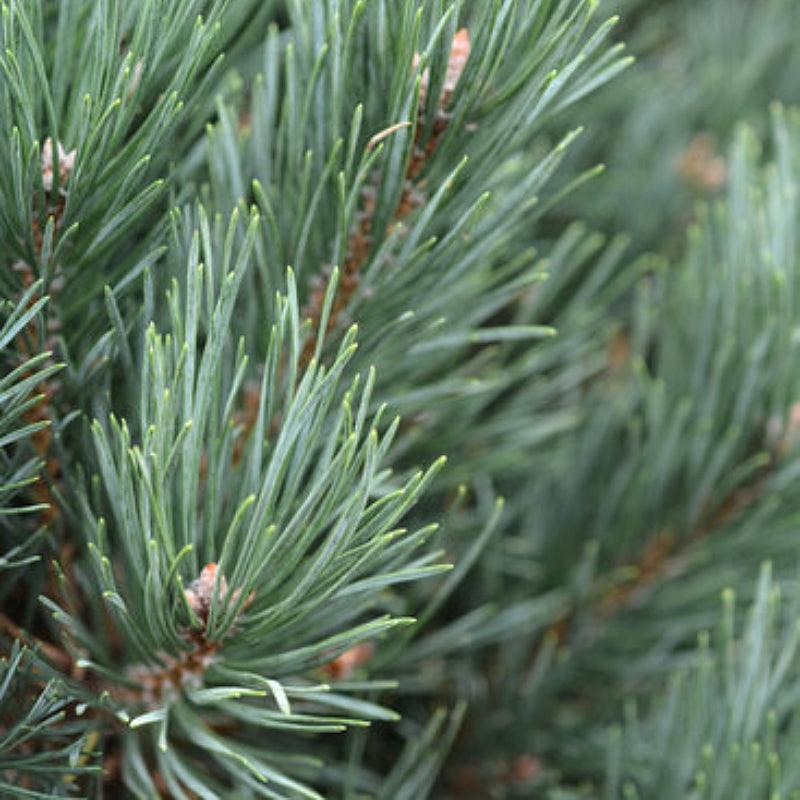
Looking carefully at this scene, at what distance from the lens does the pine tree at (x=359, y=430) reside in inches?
12.4

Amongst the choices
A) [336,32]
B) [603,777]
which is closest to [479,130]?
[336,32]

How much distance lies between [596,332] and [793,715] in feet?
0.68

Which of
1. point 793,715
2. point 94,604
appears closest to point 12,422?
point 94,604

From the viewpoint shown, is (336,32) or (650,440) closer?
(336,32)

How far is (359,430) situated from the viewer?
1.00 feet

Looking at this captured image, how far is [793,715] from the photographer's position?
43 centimetres

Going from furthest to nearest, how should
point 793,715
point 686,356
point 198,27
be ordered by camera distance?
point 686,356 → point 793,715 → point 198,27

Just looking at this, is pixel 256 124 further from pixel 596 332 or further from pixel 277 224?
pixel 596 332

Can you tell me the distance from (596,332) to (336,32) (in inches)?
10.3

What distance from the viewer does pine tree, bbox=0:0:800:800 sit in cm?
32

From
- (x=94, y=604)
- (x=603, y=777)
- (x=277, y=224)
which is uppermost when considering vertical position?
(x=277, y=224)

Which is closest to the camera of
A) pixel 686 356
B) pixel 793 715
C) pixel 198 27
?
pixel 198 27

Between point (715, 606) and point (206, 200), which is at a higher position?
point (206, 200)

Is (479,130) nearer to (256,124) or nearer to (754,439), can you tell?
(256,124)
